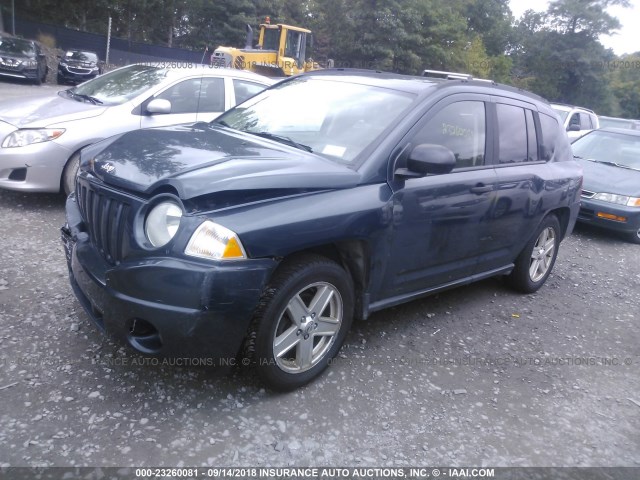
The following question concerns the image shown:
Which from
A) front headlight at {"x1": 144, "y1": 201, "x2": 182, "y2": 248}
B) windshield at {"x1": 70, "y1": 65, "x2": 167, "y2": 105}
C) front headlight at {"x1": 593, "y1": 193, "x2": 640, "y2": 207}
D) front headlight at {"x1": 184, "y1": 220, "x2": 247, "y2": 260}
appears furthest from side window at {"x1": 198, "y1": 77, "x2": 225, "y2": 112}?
front headlight at {"x1": 593, "y1": 193, "x2": 640, "y2": 207}

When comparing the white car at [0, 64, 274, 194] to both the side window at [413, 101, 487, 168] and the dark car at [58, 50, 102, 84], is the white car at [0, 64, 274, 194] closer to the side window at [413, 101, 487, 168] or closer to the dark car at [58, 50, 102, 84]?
the side window at [413, 101, 487, 168]

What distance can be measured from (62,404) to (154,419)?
48 centimetres

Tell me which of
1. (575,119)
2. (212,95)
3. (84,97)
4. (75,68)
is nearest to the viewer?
(84,97)

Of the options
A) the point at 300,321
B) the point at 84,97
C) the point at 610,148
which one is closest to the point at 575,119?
the point at 610,148

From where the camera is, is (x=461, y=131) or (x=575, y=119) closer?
(x=461, y=131)

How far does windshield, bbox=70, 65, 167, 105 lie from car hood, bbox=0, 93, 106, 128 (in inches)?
9.8

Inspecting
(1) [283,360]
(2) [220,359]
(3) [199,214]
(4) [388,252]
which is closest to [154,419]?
(2) [220,359]

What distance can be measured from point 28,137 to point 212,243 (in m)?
3.76

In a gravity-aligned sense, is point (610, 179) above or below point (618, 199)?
above

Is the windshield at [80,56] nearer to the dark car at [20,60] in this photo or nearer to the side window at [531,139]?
the dark car at [20,60]

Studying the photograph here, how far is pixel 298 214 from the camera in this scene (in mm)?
3020

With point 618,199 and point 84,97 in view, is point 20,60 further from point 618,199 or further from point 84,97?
point 618,199

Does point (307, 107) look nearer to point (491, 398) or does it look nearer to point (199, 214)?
point (199, 214)

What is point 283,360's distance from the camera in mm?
3232
